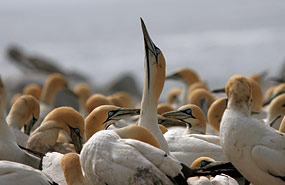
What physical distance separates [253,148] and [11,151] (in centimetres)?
221

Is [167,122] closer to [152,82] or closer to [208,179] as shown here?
[152,82]

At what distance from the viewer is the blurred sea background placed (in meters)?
43.2

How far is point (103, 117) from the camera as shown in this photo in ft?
26.8

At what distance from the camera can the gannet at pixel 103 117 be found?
26.7 ft

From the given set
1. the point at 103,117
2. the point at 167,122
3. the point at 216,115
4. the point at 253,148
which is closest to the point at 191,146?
the point at 103,117

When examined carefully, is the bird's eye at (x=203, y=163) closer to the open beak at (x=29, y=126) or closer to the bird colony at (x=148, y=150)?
the bird colony at (x=148, y=150)

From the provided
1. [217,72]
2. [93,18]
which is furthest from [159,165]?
[93,18]

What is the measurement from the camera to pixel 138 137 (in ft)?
21.0

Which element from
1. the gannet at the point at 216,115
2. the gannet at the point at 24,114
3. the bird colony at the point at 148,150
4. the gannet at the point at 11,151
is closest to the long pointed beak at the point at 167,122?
the gannet at the point at 216,115

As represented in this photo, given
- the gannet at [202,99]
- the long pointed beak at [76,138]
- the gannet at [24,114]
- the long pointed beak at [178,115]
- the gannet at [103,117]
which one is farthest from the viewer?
the gannet at [202,99]

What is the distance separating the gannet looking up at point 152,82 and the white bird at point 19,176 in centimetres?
145

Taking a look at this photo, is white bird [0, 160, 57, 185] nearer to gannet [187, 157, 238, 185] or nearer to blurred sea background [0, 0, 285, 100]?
gannet [187, 157, 238, 185]

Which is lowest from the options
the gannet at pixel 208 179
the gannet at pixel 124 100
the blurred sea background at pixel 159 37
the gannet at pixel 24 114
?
the blurred sea background at pixel 159 37

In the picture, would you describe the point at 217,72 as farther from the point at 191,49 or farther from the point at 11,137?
the point at 11,137
